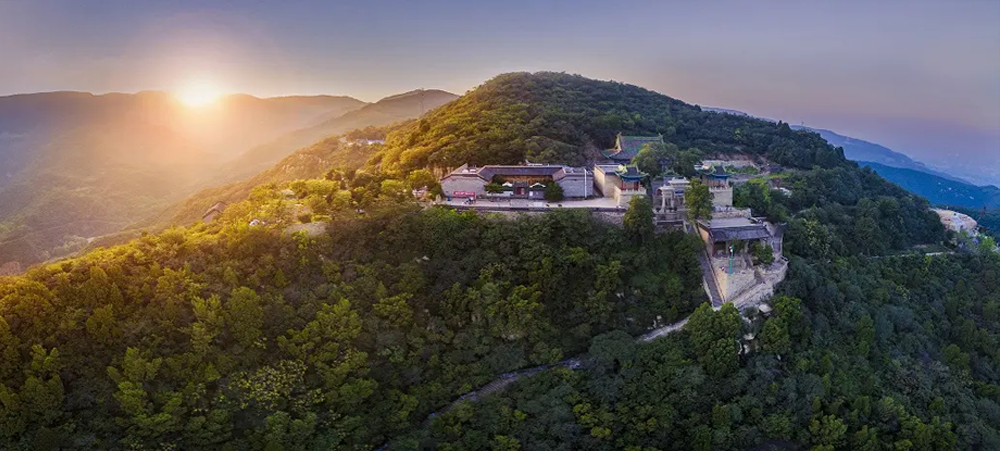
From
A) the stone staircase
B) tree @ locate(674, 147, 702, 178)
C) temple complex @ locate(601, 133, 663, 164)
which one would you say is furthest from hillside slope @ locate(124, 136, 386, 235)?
the stone staircase

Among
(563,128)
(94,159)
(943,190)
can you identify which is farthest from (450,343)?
(943,190)

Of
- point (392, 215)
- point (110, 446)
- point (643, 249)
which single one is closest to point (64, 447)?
point (110, 446)

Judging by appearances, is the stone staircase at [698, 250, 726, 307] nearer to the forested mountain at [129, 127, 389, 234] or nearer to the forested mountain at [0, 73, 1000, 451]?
the forested mountain at [0, 73, 1000, 451]

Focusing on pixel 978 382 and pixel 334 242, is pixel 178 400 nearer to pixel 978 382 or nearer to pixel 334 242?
pixel 334 242

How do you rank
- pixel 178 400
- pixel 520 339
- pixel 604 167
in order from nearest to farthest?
pixel 178 400
pixel 520 339
pixel 604 167

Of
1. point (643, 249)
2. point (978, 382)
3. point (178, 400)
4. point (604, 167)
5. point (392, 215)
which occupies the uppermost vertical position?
point (604, 167)

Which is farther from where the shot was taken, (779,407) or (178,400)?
(779,407)

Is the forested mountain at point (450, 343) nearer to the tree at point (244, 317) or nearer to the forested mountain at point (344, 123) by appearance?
the tree at point (244, 317)
